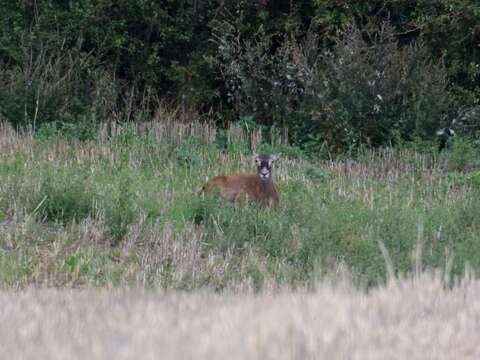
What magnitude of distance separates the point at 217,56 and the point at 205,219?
12.0 m

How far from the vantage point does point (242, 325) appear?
17.4 feet

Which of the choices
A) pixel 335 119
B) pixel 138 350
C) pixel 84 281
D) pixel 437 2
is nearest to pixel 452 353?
pixel 138 350

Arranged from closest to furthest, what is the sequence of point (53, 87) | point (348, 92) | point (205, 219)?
point (205, 219)
point (348, 92)
point (53, 87)

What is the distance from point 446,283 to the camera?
6672 millimetres

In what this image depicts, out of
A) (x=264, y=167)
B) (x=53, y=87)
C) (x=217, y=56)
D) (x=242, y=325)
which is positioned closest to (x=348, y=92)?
(x=217, y=56)

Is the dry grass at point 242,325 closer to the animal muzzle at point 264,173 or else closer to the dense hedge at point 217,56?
the animal muzzle at point 264,173

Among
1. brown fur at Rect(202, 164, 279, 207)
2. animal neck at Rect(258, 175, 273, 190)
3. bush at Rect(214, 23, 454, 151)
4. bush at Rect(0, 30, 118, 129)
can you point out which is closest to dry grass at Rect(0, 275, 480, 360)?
brown fur at Rect(202, 164, 279, 207)

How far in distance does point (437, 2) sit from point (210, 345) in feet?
61.5

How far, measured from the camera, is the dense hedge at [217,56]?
19.8 m

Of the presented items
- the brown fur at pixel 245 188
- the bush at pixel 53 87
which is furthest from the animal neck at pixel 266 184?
the bush at pixel 53 87

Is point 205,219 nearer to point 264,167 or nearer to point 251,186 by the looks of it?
point 251,186

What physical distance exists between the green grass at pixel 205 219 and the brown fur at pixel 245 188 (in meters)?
0.26

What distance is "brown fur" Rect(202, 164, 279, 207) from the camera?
13543 millimetres

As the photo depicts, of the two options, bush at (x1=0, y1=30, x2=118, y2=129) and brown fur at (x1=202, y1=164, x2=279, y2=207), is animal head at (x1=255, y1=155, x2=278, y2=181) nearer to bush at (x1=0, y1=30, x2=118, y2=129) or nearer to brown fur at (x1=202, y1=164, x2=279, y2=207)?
brown fur at (x1=202, y1=164, x2=279, y2=207)
